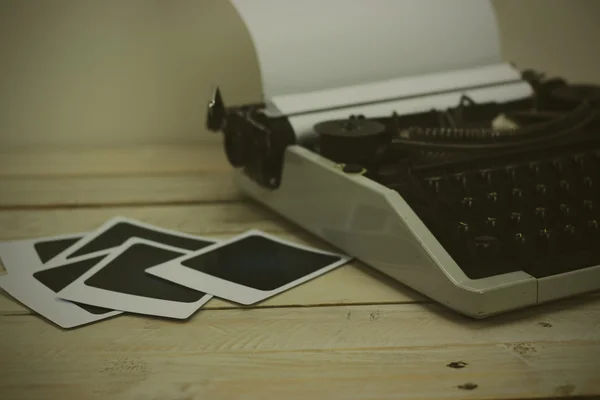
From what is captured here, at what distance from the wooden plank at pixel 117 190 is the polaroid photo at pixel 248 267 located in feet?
0.81

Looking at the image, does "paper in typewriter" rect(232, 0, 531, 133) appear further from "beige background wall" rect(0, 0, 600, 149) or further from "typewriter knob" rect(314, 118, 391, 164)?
"beige background wall" rect(0, 0, 600, 149)

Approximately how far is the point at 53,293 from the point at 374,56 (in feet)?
2.21

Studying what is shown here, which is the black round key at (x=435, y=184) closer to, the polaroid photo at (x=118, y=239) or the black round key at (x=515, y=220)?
the black round key at (x=515, y=220)

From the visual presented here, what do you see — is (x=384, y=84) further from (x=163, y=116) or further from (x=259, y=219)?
(x=163, y=116)

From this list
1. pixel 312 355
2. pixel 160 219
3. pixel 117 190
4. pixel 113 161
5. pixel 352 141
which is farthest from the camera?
pixel 113 161

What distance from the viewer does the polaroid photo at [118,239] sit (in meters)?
1.08

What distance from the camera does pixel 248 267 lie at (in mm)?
1031

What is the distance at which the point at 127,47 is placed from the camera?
1.55m

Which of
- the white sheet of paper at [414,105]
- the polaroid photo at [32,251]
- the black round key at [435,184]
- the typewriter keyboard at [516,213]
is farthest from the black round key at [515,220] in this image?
the polaroid photo at [32,251]

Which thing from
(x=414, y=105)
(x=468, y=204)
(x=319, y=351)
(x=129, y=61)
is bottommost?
(x=319, y=351)

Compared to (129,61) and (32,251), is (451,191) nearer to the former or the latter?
(32,251)

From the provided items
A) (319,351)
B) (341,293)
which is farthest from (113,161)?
(319,351)

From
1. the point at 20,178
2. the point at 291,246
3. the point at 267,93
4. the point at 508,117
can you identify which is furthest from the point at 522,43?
the point at 20,178

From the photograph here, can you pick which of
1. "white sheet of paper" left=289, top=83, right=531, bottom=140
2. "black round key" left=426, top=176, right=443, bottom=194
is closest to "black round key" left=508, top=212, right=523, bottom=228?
"black round key" left=426, top=176, right=443, bottom=194
